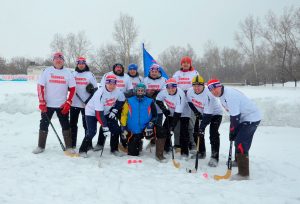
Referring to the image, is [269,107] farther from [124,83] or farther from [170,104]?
[124,83]

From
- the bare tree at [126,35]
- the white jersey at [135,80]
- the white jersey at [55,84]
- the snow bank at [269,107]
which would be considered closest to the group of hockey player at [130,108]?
the white jersey at [55,84]

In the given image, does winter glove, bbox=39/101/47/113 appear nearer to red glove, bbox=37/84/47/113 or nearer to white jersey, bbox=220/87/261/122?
red glove, bbox=37/84/47/113

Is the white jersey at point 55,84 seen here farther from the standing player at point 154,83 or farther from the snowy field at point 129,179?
the standing player at point 154,83

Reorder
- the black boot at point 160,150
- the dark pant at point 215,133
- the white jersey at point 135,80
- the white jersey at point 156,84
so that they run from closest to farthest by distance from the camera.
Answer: the dark pant at point 215,133
the black boot at point 160,150
the white jersey at point 156,84
the white jersey at point 135,80

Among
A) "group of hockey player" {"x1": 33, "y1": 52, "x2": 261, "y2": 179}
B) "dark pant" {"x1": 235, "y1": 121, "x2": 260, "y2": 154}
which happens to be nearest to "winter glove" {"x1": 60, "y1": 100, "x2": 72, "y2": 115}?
"group of hockey player" {"x1": 33, "y1": 52, "x2": 261, "y2": 179}

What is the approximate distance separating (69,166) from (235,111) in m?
2.99

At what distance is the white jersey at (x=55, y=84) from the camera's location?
6.06 meters

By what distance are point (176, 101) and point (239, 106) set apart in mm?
1470

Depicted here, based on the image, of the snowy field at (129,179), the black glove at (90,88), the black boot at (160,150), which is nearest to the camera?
the snowy field at (129,179)

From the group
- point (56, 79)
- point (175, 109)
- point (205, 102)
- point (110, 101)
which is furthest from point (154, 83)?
point (56, 79)

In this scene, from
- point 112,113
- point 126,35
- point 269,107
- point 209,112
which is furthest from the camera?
point 126,35

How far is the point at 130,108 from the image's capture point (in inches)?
239

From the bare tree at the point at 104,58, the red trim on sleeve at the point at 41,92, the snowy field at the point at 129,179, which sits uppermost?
the bare tree at the point at 104,58

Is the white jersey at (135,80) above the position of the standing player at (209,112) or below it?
above
